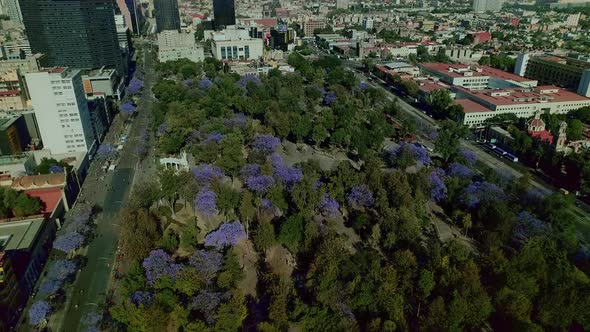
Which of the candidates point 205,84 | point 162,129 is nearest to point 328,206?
point 162,129

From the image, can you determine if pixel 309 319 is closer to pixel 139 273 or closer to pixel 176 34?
pixel 139 273

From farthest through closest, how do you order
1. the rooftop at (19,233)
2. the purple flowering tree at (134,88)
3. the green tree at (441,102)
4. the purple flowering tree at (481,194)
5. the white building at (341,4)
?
the white building at (341,4), the purple flowering tree at (134,88), the green tree at (441,102), the purple flowering tree at (481,194), the rooftop at (19,233)

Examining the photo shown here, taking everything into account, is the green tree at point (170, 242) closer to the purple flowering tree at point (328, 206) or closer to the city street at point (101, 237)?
the city street at point (101, 237)

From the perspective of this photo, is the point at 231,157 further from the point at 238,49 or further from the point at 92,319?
the point at 238,49

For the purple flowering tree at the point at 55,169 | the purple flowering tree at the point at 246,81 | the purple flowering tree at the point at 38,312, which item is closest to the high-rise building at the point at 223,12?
the purple flowering tree at the point at 246,81

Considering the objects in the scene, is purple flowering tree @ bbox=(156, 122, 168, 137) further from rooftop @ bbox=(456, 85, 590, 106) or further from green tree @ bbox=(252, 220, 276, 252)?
rooftop @ bbox=(456, 85, 590, 106)

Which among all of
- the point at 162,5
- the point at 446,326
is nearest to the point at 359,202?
the point at 446,326
